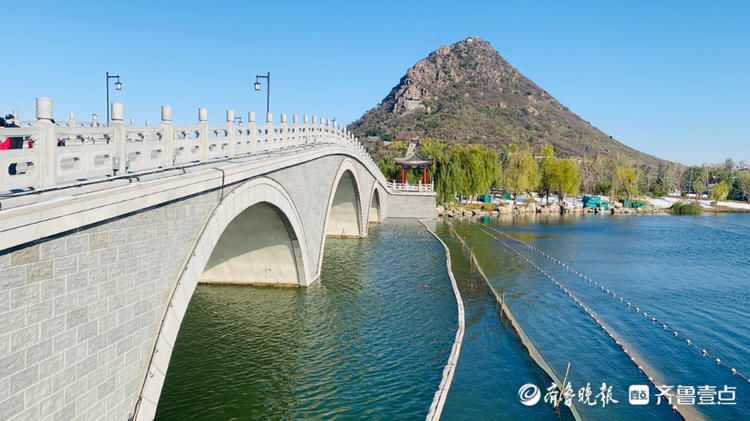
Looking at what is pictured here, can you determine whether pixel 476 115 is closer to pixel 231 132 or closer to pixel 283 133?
Answer: pixel 283 133

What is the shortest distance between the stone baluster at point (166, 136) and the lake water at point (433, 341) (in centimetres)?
543

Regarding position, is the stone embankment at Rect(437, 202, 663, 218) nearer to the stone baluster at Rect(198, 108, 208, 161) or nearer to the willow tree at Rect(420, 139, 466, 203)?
the willow tree at Rect(420, 139, 466, 203)

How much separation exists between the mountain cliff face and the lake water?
99.7m

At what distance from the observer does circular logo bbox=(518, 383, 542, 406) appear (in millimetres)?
11990

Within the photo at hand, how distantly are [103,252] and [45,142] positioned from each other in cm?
163

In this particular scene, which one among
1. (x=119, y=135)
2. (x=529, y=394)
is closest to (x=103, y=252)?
(x=119, y=135)

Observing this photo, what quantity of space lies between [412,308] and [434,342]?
3.45 metres

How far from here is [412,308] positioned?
62.0 ft

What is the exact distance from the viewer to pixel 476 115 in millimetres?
157250

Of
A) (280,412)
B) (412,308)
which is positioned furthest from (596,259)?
(280,412)

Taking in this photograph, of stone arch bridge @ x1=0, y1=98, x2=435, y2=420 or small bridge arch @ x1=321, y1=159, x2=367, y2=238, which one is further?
small bridge arch @ x1=321, y1=159, x2=367, y2=238

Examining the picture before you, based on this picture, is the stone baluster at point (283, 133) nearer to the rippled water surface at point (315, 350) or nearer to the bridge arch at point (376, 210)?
the rippled water surface at point (315, 350)

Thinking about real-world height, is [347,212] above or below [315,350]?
above

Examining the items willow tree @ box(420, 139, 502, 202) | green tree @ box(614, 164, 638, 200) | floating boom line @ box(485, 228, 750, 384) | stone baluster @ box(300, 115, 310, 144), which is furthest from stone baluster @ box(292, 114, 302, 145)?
green tree @ box(614, 164, 638, 200)
